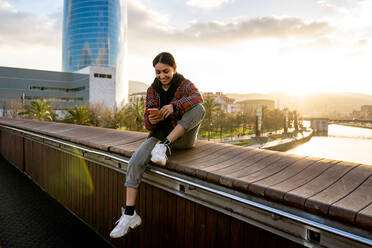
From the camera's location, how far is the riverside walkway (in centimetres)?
304

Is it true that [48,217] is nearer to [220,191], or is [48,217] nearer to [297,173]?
[220,191]

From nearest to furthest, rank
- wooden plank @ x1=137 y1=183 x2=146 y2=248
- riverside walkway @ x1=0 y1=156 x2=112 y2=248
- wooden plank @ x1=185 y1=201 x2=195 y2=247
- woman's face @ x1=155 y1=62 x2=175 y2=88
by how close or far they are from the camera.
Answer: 1. wooden plank @ x1=185 y1=201 x2=195 y2=247
2. woman's face @ x1=155 y1=62 x2=175 y2=88
3. wooden plank @ x1=137 y1=183 x2=146 y2=248
4. riverside walkway @ x1=0 y1=156 x2=112 y2=248

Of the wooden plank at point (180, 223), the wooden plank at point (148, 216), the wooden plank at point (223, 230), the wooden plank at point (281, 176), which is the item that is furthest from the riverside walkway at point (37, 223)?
the wooden plank at point (281, 176)

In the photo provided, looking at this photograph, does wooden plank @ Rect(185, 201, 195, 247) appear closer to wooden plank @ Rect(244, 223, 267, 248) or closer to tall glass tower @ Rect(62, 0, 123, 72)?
wooden plank @ Rect(244, 223, 267, 248)

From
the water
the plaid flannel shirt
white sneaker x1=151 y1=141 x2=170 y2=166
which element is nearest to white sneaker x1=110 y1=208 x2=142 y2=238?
white sneaker x1=151 y1=141 x2=170 y2=166

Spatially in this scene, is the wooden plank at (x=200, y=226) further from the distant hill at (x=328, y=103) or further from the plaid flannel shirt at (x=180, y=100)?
the distant hill at (x=328, y=103)

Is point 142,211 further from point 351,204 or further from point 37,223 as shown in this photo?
point 37,223

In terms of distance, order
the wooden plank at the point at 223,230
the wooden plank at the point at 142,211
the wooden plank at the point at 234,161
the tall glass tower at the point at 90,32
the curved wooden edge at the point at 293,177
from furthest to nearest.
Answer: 1. the tall glass tower at the point at 90,32
2. the wooden plank at the point at 142,211
3. the wooden plank at the point at 234,161
4. the wooden plank at the point at 223,230
5. the curved wooden edge at the point at 293,177

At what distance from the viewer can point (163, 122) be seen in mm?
2238

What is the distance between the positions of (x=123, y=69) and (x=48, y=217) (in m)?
100

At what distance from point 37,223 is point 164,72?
283 centimetres

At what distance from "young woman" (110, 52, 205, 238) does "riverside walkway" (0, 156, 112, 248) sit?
4.50 ft

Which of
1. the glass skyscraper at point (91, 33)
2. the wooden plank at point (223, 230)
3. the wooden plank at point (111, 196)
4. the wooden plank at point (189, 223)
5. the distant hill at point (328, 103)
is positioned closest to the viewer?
the wooden plank at point (223, 230)

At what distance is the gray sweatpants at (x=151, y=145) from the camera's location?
1.99m
